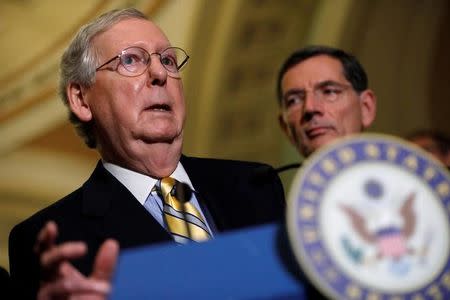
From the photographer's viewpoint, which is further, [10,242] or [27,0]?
[27,0]

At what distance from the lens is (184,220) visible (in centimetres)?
174

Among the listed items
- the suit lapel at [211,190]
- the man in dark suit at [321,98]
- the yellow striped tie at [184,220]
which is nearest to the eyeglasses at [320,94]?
the man in dark suit at [321,98]

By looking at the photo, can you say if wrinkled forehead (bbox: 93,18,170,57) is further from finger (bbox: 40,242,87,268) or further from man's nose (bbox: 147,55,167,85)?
finger (bbox: 40,242,87,268)

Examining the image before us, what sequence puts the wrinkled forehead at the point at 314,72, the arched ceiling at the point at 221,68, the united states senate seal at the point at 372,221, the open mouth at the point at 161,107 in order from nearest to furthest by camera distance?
the united states senate seal at the point at 372,221 → the open mouth at the point at 161,107 → the wrinkled forehead at the point at 314,72 → the arched ceiling at the point at 221,68

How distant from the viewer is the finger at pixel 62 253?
1.32 meters

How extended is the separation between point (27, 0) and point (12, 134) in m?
0.60

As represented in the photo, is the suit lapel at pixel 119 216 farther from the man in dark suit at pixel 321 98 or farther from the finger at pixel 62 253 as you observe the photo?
the man in dark suit at pixel 321 98

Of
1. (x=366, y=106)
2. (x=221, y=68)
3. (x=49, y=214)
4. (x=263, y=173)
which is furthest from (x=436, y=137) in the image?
(x=49, y=214)

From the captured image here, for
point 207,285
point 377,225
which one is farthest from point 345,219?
point 207,285

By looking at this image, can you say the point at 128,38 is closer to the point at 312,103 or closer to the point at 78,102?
the point at 78,102

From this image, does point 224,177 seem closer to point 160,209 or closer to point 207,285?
point 160,209

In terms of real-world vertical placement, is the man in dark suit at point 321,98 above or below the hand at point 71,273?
above

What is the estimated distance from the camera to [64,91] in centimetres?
214

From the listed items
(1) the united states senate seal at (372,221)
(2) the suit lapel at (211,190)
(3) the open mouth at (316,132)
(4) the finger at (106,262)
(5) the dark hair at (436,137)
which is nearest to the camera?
(1) the united states senate seal at (372,221)
